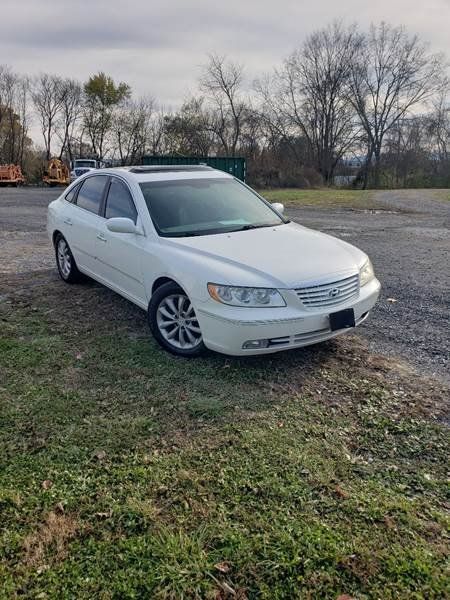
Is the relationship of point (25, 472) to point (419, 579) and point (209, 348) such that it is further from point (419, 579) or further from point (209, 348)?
point (419, 579)

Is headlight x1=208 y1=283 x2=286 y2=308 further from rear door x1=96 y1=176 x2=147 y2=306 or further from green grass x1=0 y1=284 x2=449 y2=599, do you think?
rear door x1=96 y1=176 x2=147 y2=306

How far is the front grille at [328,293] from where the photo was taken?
3727 mm

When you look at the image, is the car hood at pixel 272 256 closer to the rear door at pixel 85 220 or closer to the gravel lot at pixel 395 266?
the gravel lot at pixel 395 266

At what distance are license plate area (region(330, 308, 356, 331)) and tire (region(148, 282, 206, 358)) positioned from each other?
1101mm

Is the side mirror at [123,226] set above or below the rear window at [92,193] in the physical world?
below

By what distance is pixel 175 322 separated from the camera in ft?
13.9

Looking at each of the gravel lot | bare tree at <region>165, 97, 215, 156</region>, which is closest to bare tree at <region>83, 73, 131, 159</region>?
bare tree at <region>165, 97, 215, 156</region>

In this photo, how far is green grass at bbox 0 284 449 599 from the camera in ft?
6.91

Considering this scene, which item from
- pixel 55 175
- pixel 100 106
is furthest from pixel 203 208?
pixel 100 106

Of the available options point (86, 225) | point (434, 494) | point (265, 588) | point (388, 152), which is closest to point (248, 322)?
point (434, 494)

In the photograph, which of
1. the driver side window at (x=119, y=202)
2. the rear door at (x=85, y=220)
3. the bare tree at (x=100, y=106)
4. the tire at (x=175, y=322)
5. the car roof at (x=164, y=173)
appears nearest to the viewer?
the tire at (x=175, y=322)

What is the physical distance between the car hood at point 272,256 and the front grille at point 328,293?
0.19 feet

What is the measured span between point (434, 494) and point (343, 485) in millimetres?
483

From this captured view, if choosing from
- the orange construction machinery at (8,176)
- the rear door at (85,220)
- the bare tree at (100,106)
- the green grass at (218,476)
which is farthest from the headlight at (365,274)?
the bare tree at (100,106)
